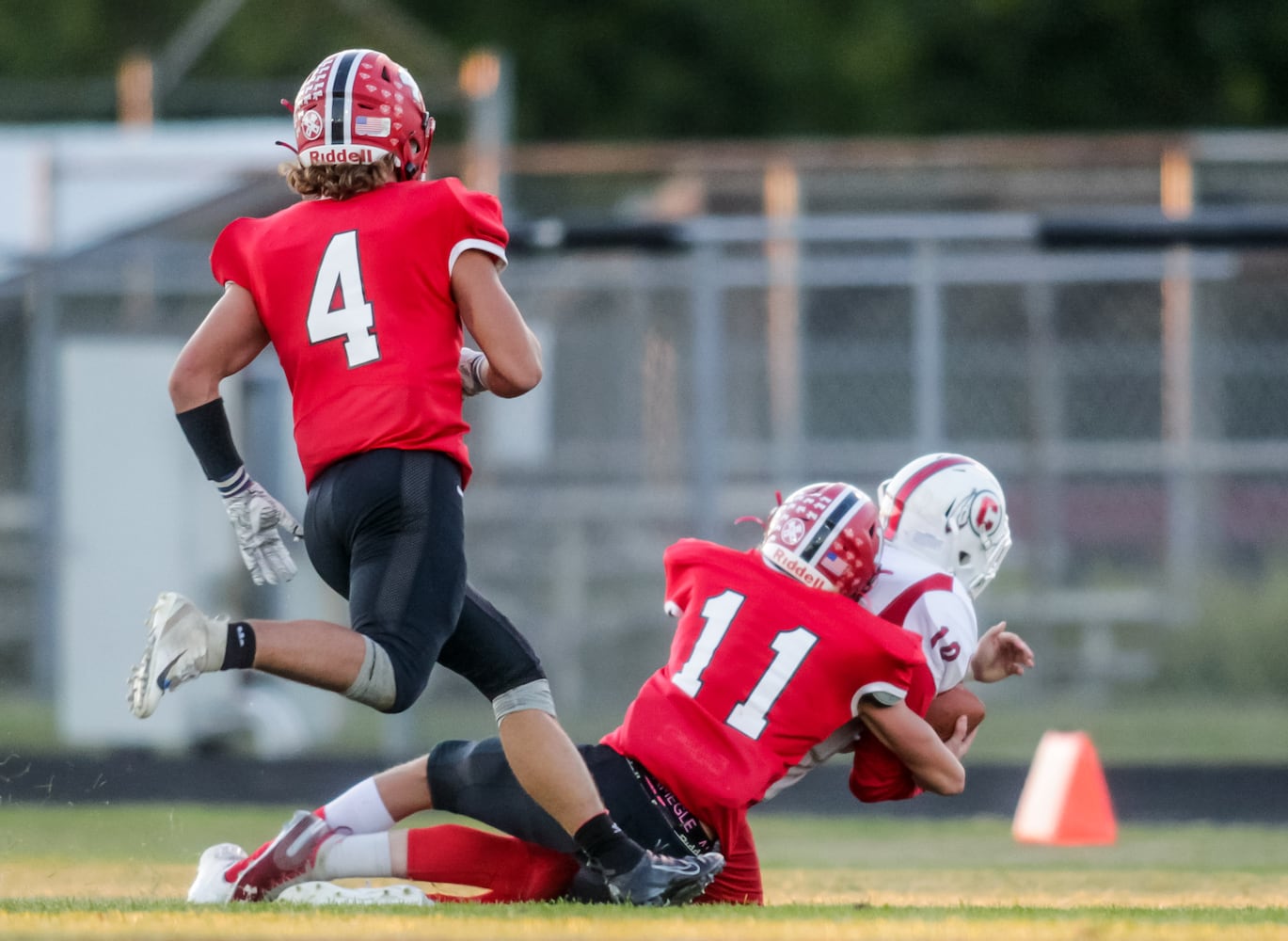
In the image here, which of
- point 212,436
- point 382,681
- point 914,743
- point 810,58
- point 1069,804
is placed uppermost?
point 810,58

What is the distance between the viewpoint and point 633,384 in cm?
1085

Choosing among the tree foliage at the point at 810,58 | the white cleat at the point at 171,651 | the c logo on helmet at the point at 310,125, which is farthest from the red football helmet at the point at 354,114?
the tree foliage at the point at 810,58

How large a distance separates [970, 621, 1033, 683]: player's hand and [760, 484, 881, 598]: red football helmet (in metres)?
0.59

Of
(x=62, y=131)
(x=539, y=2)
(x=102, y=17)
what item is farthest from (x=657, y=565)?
(x=102, y=17)

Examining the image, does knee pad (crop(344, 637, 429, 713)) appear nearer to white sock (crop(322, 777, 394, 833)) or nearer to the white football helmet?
white sock (crop(322, 777, 394, 833))

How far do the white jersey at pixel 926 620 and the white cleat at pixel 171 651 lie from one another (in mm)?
1381

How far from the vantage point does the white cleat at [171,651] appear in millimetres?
4016

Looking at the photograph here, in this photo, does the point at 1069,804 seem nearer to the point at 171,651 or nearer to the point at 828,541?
the point at 828,541

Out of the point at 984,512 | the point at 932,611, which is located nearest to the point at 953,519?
the point at 984,512

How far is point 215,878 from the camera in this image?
181 inches

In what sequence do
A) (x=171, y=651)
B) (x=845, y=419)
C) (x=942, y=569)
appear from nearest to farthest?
(x=171, y=651)
(x=942, y=569)
(x=845, y=419)

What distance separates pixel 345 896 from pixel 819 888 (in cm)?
161

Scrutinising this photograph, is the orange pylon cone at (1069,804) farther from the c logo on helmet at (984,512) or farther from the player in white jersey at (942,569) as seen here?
the c logo on helmet at (984,512)

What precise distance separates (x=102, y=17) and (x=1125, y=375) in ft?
55.9
